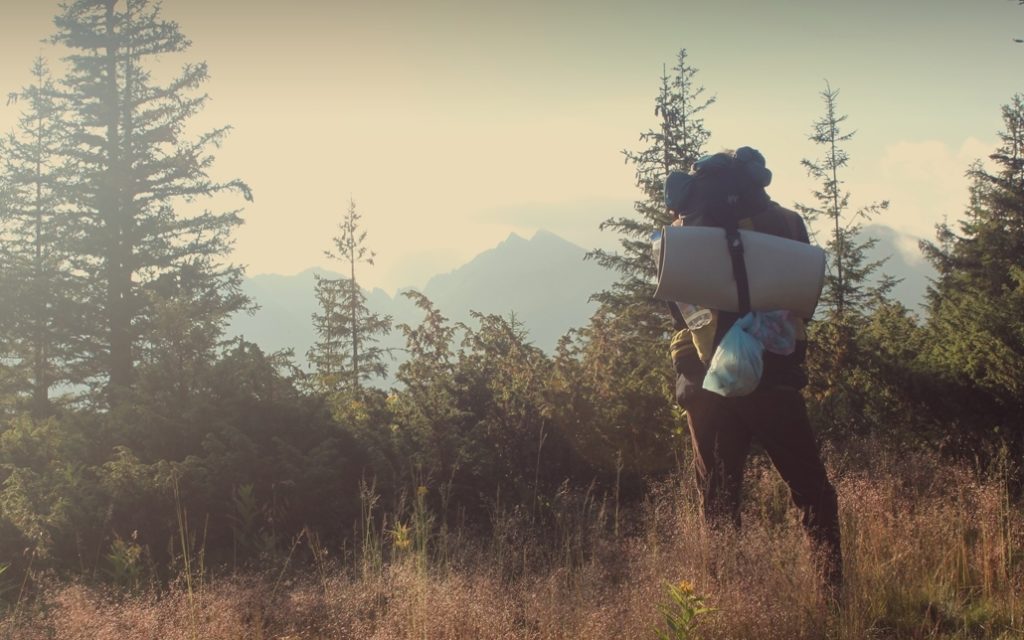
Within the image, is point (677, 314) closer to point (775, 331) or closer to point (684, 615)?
point (775, 331)

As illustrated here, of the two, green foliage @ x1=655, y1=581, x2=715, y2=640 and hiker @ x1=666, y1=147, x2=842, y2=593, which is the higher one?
hiker @ x1=666, y1=147, x2=842, y2=593

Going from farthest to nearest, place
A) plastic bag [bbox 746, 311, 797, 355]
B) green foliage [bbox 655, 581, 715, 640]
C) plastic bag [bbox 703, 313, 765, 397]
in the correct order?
1. plastic bag [bbox 746, 311, 797, 355]
2. plastic bag [bbox 703, 313, 765, 397]
3. green foliage [bbox 655, 581, 715, 640]

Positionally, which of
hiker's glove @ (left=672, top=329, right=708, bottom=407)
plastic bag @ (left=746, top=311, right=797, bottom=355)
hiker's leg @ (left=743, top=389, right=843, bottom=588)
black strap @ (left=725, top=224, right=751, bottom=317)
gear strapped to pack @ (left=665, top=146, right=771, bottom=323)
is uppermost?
gear strapped to pack @ (left=665, top=146, right=771, bottom=323)

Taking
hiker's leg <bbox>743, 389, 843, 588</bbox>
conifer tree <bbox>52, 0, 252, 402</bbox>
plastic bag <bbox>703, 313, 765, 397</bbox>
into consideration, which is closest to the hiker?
hiker's leg <bbox>743, 389, 843, 588</bbox>

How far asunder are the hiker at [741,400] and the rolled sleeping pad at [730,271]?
3.0 inches

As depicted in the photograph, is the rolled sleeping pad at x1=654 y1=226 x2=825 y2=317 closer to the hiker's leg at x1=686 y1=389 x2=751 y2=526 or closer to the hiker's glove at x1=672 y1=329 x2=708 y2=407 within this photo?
the hiker's glove at x1=672 y1=329 x2=708 y2=407

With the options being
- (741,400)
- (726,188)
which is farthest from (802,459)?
(726,188)

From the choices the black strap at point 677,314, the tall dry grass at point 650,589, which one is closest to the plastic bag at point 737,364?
the black strap at point 677,314

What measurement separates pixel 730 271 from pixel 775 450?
0.82 meters

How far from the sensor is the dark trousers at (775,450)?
314cm

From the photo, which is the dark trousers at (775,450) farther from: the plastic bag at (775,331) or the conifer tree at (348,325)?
the conifer tree at (348,325)

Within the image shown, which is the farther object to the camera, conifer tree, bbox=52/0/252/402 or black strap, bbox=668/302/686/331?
conifer tree, bbox=52/0/252/402

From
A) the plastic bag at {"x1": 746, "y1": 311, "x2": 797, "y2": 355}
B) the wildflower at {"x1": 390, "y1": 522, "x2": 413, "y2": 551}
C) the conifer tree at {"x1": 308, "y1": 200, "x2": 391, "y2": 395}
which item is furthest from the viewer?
the conifer tree at {"x1": 308, "y1": 200, "x2": 391, "y2": 395}

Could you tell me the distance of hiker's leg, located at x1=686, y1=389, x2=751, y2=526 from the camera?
3.33 metres
